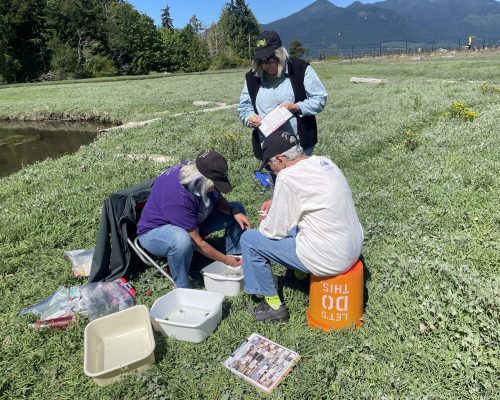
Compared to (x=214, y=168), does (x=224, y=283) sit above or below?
below

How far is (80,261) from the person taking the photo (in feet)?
16.9

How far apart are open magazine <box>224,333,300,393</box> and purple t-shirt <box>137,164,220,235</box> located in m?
1.39

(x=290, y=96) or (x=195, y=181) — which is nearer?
(x=195, y=181)

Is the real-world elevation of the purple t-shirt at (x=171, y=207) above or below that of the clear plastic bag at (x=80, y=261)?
above

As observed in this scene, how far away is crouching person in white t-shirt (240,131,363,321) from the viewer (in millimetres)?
3451

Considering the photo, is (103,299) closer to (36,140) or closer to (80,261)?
(80,261)

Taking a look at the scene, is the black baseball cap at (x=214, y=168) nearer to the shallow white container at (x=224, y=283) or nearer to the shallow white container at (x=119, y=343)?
the shallow white container at (x=224, y=283)

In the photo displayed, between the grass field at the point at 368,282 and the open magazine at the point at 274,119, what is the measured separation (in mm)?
1767

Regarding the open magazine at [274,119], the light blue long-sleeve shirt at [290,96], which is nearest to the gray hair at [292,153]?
the open magazine at [274,119]

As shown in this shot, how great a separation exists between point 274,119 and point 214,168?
1.38 metres

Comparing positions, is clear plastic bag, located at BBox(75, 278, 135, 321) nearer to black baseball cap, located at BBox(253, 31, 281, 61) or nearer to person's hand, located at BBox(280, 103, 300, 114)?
person's hand, located at BBox(280, 103, 300, 114)

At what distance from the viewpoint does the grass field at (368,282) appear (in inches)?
127

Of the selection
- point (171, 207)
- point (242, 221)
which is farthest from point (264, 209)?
point (171, 207)

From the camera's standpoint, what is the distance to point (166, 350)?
3.80m
